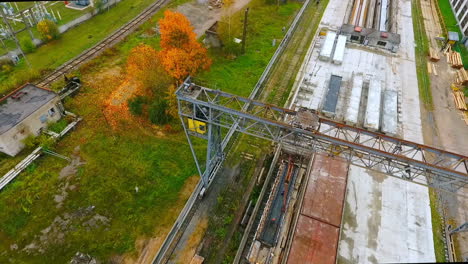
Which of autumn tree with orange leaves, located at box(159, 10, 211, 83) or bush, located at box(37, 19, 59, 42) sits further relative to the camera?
bush, located at box(37, 19, 59, 42)

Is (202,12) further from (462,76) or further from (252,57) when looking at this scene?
(462,76)

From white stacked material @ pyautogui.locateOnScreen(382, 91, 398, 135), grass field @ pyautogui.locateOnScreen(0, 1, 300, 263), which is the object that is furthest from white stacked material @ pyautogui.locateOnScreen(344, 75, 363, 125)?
grass field @ pyautogui.locateOnScreen(0, 1, 300, 263)

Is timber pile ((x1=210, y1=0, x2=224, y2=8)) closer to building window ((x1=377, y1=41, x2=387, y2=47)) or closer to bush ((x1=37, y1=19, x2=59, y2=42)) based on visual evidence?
bush ((x1=37, y1=19, x2=59, y2=42))

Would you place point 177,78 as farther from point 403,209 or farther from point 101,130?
point 403,209

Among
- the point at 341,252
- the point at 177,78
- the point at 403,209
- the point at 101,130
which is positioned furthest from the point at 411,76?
the point at 101,130

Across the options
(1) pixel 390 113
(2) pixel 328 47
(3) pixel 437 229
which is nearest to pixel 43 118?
(2) pixel 328 47

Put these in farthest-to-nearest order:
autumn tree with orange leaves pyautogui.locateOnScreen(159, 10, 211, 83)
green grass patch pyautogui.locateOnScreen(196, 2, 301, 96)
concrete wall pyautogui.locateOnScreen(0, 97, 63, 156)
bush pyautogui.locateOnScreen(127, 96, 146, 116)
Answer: green grass patch pyautogui.locateOnScreen(196, 2, 301, 96)
bush pyautogui.locateOnScreen(127, 96, 146, 116)
autumn tree with orange leaves pyautogui.locateOnScreen(159, 10, 211, 83)
concrete wall pyautogui.locateOnScreen(0, 97, 63, 156)

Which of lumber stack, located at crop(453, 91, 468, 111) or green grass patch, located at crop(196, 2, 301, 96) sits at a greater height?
green grass patch, located at crop(196, 2, 301, 96)
